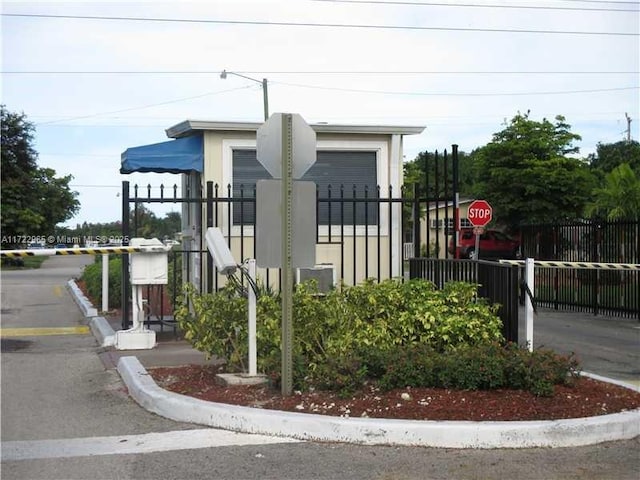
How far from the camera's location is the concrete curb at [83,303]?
15.0 metres

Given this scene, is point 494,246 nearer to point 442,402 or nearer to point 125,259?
point 125,259

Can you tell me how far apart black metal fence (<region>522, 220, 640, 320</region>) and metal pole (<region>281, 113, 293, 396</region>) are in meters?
10.7

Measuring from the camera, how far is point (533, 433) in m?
5.85

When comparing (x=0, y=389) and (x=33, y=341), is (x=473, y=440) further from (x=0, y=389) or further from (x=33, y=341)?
(x=33, y=341)

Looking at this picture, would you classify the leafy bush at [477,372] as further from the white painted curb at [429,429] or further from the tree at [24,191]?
the tree at [24,191]

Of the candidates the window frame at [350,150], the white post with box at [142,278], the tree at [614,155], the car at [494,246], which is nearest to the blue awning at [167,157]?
the window frame at [350,150]

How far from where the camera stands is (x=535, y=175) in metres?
33.6

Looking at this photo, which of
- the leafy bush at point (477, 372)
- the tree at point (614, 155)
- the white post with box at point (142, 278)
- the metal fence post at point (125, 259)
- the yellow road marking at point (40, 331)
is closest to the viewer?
the leafy bush at point (477, 372)

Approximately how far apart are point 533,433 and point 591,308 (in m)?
12.1

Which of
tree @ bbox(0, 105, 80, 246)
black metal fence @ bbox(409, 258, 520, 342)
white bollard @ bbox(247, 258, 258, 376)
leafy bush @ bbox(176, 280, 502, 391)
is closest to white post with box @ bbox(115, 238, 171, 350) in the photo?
leafy bush @ bbox(176, 280, 502, 391)

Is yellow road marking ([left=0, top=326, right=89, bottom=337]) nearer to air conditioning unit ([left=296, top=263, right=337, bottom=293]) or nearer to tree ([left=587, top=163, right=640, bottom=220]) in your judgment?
air conditioning unit ([left=296, top=263, right=337, bottom=293])

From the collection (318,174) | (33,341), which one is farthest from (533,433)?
(33,341)

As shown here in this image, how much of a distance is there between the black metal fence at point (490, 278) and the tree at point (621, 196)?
12235mm

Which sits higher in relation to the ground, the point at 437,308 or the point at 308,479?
the point at 437,308
